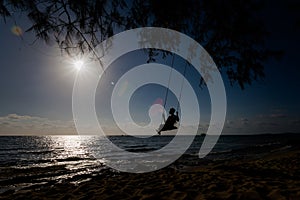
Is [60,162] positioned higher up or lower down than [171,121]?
lower down

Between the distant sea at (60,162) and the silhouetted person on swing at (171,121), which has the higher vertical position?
the silhouetted person on swing at (171,121)

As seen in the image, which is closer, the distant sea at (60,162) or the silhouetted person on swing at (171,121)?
the silhouetted person on swing at (171,121)

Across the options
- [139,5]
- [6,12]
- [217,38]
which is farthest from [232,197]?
[6,12]

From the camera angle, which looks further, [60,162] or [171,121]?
[60,162]

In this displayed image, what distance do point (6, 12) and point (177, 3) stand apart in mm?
1788

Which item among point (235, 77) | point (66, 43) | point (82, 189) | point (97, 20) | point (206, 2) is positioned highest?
point (206, 2)

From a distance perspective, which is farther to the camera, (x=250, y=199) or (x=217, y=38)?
(x=250, y=199)

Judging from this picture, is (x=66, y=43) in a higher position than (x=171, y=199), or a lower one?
higher

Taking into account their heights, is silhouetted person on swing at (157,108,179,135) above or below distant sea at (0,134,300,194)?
above

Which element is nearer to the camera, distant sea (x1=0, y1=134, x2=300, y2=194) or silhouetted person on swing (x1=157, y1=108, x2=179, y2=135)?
silhouetted person on swing (x1=157, y1=108, x2=179, y2=135)

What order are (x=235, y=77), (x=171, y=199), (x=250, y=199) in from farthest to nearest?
(x=171, y=199)
(x=250, y=199)
(x=235, y=77)

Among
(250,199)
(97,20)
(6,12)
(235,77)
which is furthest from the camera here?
(250,199)

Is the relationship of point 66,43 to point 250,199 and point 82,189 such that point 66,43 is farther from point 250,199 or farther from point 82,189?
point 82,189

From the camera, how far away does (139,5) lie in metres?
2.82
